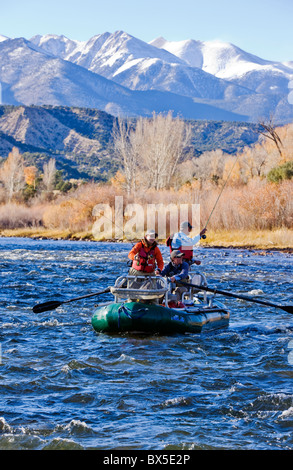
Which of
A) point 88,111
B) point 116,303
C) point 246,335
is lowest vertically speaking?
point 246,335

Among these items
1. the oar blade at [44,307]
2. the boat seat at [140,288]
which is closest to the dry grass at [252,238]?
the boat seat at [140,288]

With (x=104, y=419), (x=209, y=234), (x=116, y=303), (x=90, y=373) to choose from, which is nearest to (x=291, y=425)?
(x=104, y=419)

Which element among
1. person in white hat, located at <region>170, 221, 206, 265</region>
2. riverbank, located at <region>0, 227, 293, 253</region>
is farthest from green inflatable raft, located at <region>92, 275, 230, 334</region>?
riverbank, located at <region>0, 227, 293, 253</region>

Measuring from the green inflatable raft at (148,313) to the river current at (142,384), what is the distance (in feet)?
0.72

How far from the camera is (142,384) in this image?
8875mm

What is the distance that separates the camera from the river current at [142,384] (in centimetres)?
701

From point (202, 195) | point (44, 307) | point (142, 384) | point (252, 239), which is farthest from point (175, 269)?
point (202, 195)

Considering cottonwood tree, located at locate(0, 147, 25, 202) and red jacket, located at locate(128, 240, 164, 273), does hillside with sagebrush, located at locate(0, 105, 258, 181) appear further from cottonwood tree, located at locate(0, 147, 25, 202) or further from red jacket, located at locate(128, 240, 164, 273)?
red jacket, located at locate(128, 240, 164, 273)

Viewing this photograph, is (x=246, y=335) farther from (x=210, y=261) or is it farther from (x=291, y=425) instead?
(x=210, y=261)

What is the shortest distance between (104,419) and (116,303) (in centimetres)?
417

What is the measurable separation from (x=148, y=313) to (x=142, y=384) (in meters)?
2.55

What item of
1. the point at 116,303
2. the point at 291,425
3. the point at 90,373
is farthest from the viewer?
the point at 116,303

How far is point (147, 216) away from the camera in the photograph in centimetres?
4038
